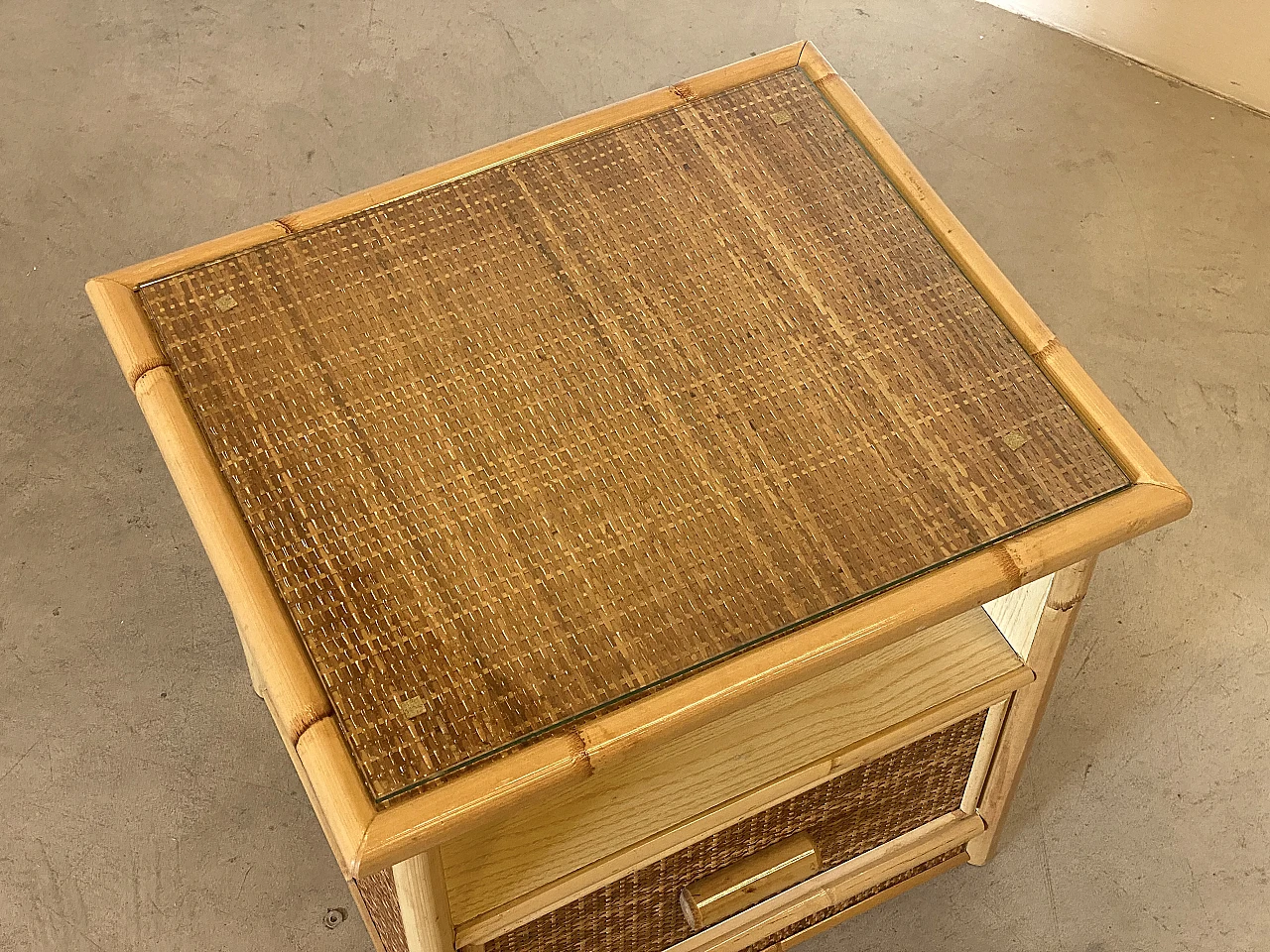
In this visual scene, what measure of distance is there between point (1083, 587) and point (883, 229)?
0.29 m

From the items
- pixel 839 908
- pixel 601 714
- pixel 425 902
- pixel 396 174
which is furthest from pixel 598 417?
pixel 396 174

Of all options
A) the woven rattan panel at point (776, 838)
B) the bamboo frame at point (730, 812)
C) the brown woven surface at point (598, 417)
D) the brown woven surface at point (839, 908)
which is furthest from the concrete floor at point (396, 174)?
the brown woven surface at point (598, 417)

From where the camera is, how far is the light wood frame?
0.75 m

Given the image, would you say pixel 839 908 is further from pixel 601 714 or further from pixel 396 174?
pixel 396 174

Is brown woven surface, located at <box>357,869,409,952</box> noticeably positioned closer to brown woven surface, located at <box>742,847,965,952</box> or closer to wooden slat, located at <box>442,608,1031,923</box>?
wooden slat, located at <box>442,608,1031,923</box>

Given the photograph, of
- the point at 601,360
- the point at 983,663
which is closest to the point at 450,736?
the point at 601,360

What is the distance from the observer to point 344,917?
1.21 metres

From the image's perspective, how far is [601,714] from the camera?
789 mm

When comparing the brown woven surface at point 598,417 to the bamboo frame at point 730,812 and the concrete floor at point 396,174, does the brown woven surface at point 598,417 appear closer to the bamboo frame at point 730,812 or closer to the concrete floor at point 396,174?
the bamboo frame at point 730,812

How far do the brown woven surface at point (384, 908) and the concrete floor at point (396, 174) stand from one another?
127 millimetres

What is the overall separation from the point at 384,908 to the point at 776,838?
0.97 ft

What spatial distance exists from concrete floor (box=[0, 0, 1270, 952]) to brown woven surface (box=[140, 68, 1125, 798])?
50 cm

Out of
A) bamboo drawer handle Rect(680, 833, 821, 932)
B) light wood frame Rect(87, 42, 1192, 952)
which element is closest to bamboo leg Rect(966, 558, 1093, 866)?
light wood frame Rect(87, 42, 1192, 952)

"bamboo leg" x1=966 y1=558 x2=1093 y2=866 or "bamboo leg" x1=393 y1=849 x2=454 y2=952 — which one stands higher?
"bamboo leg" x1=393 y1=849 x2=454 y2=952
